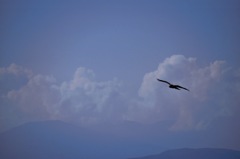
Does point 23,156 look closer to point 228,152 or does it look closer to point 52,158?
point 52,158

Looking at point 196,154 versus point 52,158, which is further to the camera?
point 196,154

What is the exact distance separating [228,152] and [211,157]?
22.9 feet

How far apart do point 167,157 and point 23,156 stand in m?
52.8

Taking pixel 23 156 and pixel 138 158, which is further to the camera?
pixel 23 156

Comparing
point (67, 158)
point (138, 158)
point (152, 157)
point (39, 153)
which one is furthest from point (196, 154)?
point (39, 153)

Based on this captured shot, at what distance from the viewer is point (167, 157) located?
11819 cm

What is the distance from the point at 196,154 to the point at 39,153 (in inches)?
2356

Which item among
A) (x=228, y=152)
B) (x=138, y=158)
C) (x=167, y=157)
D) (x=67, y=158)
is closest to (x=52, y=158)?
(x=67, y=158)

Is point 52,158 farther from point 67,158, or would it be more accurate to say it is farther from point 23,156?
point 23,156

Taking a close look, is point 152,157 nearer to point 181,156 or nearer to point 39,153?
point 181,156

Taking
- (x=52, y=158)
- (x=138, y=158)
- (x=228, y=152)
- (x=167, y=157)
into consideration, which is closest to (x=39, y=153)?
(x=52, y=158)

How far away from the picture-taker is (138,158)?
109062 mm

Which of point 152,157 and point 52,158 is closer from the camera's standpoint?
point 52,158

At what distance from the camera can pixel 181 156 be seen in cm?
11819
